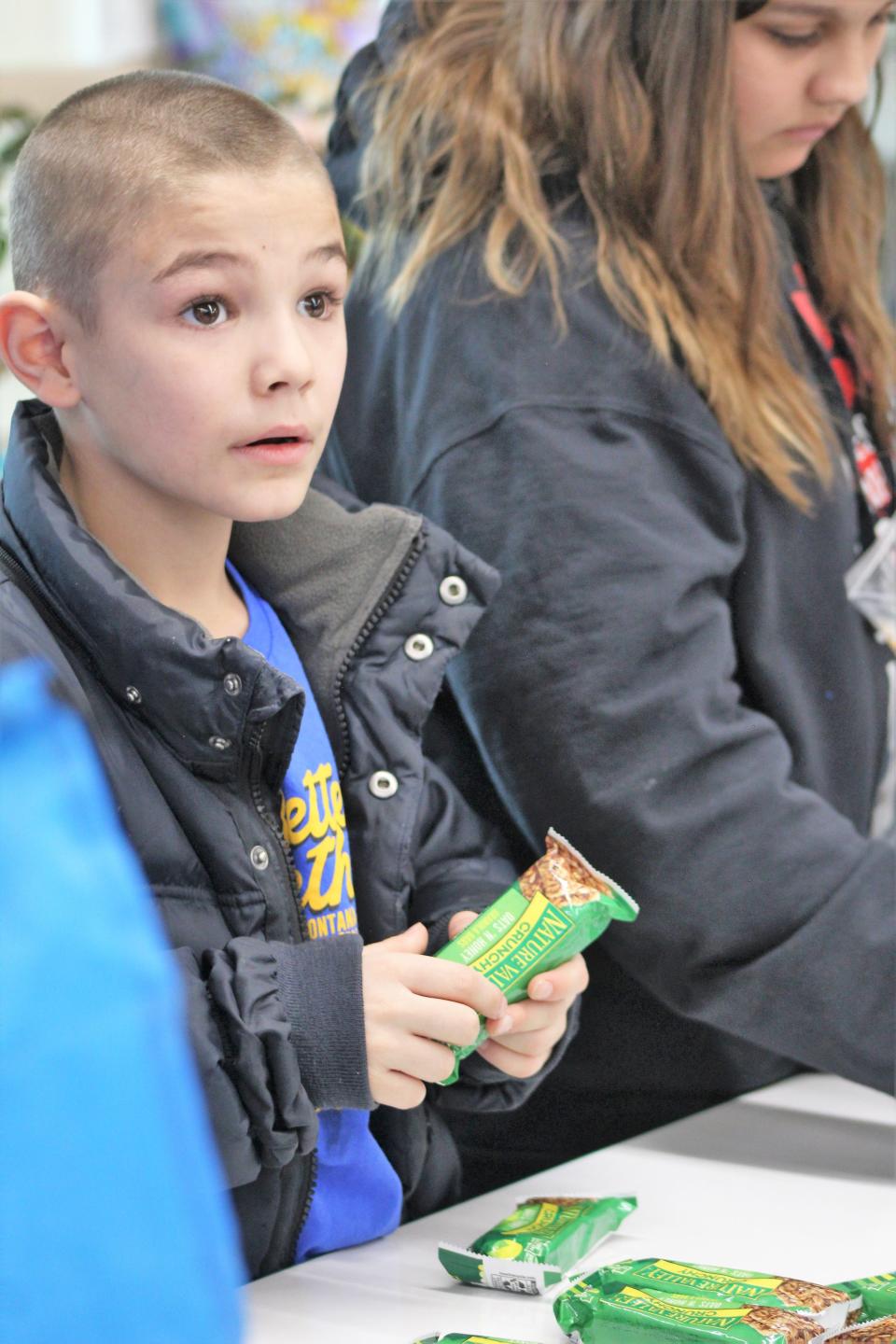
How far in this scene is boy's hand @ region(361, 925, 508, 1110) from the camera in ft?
2.90

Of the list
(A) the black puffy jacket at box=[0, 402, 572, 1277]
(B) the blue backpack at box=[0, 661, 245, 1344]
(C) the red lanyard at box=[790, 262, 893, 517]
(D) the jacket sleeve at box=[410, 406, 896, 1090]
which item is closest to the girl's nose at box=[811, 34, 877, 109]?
(C) the red lanyard at box=[790, 262, 893, 517]

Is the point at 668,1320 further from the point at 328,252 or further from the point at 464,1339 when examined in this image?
the point at 328,252

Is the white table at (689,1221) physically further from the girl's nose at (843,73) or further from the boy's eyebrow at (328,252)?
Result: the girl's nose at (843,73)

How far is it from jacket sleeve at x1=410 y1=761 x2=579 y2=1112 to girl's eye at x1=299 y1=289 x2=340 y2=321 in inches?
13.9

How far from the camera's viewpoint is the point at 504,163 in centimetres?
121

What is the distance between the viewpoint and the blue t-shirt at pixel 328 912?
0.98 metres

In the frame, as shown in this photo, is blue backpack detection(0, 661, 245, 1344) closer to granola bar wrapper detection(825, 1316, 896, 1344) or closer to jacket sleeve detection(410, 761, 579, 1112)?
granola bar wrapper detection(825, 1316, 896, 1344)

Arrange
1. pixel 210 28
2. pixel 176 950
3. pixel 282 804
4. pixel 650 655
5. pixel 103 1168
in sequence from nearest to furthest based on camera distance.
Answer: pixel 103 1168, pixel 176 950, pixel 282 804, pixel 650 655, pixel 210 28

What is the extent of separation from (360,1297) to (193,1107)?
A: 69cm

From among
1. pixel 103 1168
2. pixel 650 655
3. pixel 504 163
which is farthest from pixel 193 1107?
pixel 504 163

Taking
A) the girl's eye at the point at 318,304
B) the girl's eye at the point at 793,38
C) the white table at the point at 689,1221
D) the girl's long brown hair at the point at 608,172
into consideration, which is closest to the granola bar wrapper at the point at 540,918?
the white table at the point at 689,1221

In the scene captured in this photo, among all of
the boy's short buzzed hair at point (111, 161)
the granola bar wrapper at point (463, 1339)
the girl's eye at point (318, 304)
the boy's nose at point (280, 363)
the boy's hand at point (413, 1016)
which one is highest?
the boy's short buzzed hair at point (111, 161)

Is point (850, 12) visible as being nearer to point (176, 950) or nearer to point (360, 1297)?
point (176, 950)

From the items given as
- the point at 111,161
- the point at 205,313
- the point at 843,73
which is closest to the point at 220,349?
the point at 205,313
